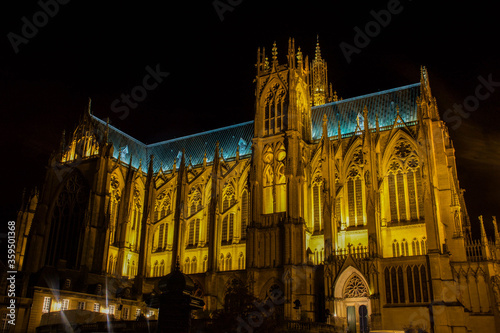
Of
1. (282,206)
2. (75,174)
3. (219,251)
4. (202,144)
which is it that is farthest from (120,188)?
(282,206)

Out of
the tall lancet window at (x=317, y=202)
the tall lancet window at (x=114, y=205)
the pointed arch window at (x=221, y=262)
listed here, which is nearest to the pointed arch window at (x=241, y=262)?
the pointed arch window at (x=221, y=262)

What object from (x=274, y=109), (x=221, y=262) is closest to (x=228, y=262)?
(x=221, y=262)

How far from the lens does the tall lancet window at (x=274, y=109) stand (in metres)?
46.2

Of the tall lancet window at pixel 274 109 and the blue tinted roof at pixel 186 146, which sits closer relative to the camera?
the tall lancet window at pixel 274 109

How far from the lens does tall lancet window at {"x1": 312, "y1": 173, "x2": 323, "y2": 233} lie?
1685 inches

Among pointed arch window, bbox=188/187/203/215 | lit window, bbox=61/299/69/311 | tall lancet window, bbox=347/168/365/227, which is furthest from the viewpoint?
pointed arch window, bbox=188/187/203/215

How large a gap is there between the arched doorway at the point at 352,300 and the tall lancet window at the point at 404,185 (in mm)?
6127

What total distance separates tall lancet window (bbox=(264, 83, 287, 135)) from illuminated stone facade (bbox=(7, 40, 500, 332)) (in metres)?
0.14

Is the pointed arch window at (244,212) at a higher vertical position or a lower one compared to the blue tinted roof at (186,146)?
lower

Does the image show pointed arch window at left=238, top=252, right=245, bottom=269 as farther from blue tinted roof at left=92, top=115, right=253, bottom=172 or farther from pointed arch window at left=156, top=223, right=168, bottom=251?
blue tinted roof at left=92, top=115, right=253, bottom=172

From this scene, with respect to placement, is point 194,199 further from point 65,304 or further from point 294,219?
point 65,304

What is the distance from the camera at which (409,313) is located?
112 feet

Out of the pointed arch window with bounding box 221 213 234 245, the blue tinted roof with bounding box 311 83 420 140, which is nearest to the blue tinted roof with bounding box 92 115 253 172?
the pointed arch window with bounding box 221 213 234 245

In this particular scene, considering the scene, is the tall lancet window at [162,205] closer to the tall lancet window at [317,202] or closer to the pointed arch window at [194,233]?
the pointed arch window at [194,233]
